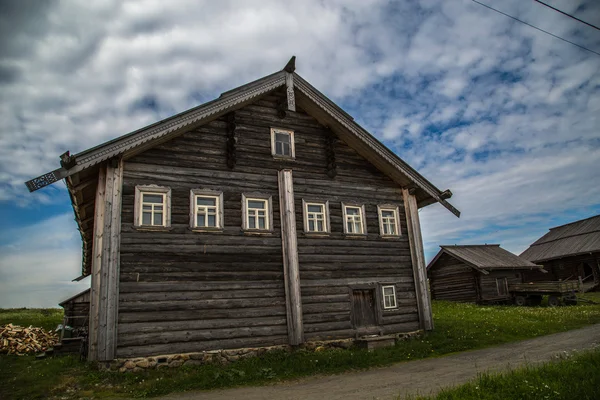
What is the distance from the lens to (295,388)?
1048cm

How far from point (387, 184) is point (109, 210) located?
11.2 metres

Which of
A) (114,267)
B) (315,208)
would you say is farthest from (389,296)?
(114,267)

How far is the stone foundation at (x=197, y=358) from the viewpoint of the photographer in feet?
38.9

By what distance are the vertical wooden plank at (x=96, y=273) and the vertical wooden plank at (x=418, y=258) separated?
476 inches

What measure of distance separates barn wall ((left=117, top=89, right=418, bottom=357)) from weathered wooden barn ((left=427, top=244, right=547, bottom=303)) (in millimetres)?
16435

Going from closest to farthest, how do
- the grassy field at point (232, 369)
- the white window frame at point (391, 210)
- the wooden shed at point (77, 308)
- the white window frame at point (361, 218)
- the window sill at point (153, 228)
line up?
the grassy field at point (232, 369)
the window sill at point (153, 228)
the white window frame at point (361, 218)
the white window frame at point (391, 210)
the wooden shed at point (77, 308)

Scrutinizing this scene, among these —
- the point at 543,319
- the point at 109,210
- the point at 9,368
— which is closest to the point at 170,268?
the point at 109,210

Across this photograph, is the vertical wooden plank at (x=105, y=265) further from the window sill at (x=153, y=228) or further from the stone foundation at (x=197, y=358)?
the window sill at (x=153, y=228)

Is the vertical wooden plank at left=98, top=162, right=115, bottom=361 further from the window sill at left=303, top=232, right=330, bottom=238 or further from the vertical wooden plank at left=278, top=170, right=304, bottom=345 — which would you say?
the window sill at left=303, top=232, right=330, bottom=238

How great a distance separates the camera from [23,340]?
61.9 feet

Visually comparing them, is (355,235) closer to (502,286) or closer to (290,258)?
(290,258)

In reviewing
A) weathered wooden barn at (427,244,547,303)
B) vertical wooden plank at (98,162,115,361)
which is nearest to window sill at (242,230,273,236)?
vertical wooden plank at (98,162,115,361)

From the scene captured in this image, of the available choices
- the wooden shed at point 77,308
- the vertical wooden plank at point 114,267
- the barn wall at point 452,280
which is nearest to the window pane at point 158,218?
the vertical wooden plank at point 114,267

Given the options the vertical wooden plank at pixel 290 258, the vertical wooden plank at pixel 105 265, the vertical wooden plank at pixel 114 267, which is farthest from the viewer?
the vertical wooden plank at pixel 290 258
